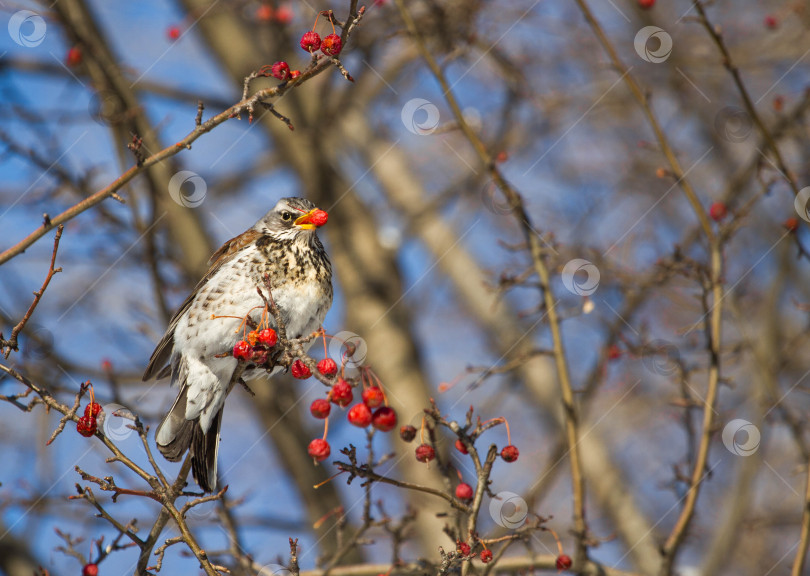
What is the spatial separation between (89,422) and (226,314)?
107cm

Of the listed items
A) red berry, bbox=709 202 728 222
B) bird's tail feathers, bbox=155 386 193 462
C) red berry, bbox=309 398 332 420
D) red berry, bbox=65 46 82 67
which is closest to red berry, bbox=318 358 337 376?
red berry, bbox=309 398 332 420

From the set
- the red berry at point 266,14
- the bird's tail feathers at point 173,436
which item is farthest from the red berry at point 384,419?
the red berry at point 266,14

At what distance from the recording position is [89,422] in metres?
2.43

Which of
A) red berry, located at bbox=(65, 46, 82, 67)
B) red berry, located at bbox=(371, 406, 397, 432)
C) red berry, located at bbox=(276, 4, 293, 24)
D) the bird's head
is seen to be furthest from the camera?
red berry, located at bbox=(276, 4, 293, 24)

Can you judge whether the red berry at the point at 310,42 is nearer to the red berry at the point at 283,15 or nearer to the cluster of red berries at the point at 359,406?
the cluster of red berries at the point at 359,406

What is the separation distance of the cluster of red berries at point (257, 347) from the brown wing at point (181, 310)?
3.79ft

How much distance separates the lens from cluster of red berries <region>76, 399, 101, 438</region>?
2.38 meters

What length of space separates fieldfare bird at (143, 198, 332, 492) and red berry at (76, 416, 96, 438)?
0.93 meters

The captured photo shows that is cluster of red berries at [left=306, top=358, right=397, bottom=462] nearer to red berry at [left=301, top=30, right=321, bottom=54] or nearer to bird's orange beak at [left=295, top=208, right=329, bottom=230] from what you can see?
bird's orange beak at [left=295, top=208, right=329, bottom=230]

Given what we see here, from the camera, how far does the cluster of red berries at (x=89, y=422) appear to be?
7.80 feet

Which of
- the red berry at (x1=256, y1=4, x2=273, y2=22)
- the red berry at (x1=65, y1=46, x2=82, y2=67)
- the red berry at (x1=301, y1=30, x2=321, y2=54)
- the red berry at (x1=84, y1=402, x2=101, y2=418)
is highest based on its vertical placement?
the red berry at (x1=256, y1=4, x2=273, y2=22)

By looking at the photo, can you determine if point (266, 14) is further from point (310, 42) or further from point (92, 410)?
Answer: point (92, 410)

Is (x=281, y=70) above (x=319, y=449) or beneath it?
above

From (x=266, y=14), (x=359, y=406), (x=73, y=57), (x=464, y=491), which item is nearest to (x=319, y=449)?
(x=359, y=406)
